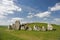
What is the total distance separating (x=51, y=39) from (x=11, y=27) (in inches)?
539

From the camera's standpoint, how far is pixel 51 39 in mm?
19234

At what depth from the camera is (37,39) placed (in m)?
19.0

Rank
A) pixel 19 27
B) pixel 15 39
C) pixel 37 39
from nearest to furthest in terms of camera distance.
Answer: pixel 15 39, pixel 37 39, pixel 19 27

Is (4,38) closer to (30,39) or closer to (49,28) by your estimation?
(30,39)

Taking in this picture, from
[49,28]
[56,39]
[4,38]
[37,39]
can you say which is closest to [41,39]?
[37,39]

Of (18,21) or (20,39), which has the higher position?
(18,21)

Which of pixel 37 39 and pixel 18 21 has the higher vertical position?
pixel 18 21

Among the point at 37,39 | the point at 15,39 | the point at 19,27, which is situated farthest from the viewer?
the point at 19,27

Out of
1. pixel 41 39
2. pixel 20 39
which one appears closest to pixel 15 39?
pixel 20 39

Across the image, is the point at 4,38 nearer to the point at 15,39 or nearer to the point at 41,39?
the point at 15,39

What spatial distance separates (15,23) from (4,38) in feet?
44.2

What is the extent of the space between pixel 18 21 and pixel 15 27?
147 cm

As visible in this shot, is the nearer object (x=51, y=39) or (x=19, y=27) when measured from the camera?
(x=51, y=39)

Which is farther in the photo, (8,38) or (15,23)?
(15,23)
